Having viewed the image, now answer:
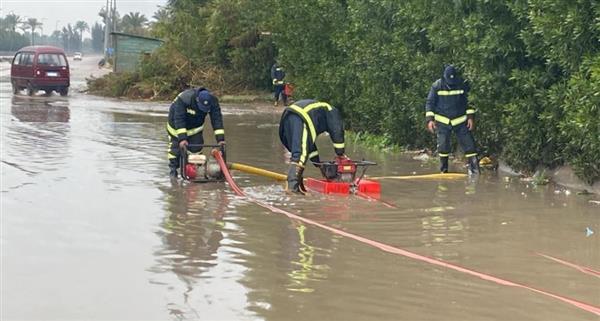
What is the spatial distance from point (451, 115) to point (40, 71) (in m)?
23.9

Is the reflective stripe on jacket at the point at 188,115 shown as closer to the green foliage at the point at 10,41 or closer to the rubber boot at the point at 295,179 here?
the rubber boot at the point at 295,179

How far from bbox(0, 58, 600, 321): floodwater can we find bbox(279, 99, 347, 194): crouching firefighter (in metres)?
0.32

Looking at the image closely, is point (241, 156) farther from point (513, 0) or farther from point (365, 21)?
point (513, 0)

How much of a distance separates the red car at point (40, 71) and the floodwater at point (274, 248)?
68.2ft

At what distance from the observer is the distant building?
36938 millimetres

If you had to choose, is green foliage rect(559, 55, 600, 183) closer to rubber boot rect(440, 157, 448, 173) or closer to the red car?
rubber boot rect(440, 157, 448, 173)

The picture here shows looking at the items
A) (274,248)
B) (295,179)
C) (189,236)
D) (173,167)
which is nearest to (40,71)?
(173,167)

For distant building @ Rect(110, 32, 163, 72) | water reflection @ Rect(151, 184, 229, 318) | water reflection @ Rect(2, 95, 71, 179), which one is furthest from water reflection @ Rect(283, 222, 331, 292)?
distant building @ Rect(110, 32, 163, 72)

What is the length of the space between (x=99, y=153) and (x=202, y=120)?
3.37 m

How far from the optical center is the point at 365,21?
1600 centimetres

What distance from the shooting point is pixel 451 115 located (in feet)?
38.8

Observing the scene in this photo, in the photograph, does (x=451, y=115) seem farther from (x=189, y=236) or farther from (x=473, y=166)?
(x=189, y=236)

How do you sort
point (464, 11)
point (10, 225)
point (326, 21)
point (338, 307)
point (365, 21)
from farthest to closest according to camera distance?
point (326, 21) < point (365, 21) < point (464, 11) < point (10, 225) < point (338, 307)

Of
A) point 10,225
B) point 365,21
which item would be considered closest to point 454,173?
point 365,21
